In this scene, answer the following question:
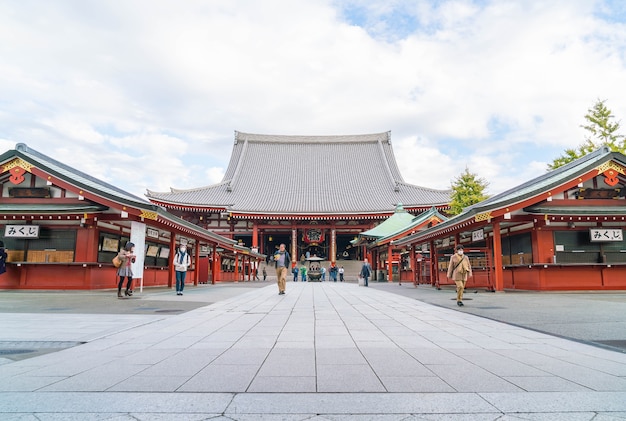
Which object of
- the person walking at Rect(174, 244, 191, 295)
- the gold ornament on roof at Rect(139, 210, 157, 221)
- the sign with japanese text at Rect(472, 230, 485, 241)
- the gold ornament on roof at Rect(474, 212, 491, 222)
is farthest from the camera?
the sign with japanese text at Rect(472, 230, 485, 241)

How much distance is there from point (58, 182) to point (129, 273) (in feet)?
19.5

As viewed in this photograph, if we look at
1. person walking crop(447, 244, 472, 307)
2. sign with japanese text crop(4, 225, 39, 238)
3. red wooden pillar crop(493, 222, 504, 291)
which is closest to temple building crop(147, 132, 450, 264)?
sign with japanese text crop(4, 225, 39, 238)

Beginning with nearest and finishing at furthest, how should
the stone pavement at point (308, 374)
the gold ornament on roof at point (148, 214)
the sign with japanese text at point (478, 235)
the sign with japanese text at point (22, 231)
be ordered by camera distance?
1. the stone pavement at point (308, 374)
2. the gold ornament on roof at point (148, 214)
3. the sign with japanese text at point (22, 231)
4. the sign with japanese text at point (478, 235)

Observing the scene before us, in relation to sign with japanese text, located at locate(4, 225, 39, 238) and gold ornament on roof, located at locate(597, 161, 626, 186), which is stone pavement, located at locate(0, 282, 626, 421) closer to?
sign with japanese text, located at locate(4, 225, 39, 238)

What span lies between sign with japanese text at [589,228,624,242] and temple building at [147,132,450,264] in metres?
18.9

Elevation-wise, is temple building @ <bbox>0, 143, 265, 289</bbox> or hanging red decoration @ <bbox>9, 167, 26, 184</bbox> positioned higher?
hanging red decoration @ <bbox>9, 167, 26, 184</bbox>

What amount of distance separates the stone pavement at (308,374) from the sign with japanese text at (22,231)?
10.1 metres

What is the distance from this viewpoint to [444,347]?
200 inches

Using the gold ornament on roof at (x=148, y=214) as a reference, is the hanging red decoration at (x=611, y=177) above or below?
above

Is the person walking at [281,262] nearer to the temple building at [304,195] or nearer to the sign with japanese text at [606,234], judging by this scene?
the sign with japanese text at [606,234]

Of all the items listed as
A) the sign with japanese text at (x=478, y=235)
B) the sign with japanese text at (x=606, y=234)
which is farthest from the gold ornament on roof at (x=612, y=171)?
the sign with japanese text at (x=478, y=235)

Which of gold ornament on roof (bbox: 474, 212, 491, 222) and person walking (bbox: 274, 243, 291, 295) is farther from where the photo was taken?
person walking (bbox: 274, 243, 291, 295)

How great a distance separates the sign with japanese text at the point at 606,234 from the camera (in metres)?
14.6

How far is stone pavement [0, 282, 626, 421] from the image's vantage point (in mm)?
2877
